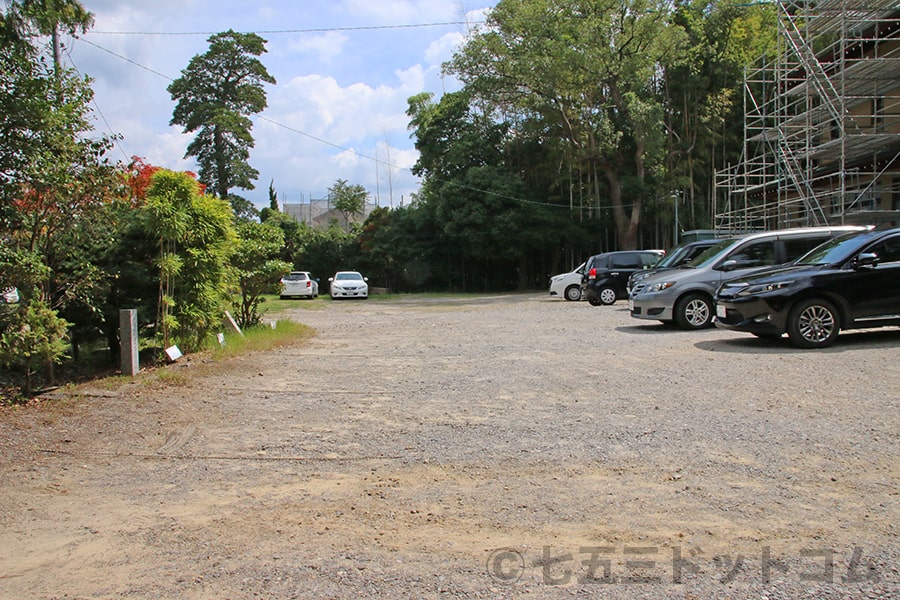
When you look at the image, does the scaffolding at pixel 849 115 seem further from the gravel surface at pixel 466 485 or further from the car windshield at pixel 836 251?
the gravel surface at pixel 466 485

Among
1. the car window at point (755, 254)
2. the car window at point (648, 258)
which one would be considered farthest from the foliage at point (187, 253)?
the car window at point (648, 258)

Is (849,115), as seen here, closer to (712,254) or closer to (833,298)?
(712,254)

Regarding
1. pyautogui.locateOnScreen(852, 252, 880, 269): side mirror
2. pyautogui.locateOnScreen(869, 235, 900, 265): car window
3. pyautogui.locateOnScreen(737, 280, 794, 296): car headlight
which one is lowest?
pyautogui.locateOnScreen(737, 280, 794, 296): car headlight

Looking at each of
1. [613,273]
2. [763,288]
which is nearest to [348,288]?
[613,273]

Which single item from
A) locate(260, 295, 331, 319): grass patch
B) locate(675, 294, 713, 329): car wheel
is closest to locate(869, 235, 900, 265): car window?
locate(675, 294, 713, 329): car wheel

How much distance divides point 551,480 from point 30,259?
222 inches

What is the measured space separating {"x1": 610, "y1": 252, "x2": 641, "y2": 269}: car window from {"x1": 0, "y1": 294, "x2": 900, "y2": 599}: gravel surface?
Result: 12.2 metres

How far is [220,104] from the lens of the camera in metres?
40.3

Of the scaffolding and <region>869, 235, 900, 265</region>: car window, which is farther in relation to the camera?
the scaffolding

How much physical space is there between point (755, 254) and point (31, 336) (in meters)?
11.3

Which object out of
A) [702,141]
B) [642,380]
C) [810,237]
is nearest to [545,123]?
[702,141]

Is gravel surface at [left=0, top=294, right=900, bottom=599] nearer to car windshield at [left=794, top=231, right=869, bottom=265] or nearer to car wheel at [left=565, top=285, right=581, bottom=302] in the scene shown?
car windshield at [left=794, top=231, right=869, bottom=265]

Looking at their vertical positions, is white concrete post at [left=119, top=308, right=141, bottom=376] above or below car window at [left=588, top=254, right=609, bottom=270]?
below

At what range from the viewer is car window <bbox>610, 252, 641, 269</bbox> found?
20447 millimetres
